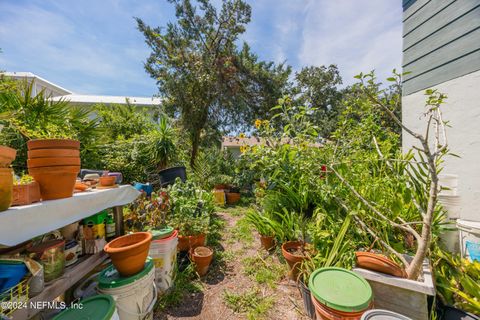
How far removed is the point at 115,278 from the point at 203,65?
606 centimetres

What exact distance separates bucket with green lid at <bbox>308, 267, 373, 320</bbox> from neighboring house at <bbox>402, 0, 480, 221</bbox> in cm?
167

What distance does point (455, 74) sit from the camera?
81.0 inches

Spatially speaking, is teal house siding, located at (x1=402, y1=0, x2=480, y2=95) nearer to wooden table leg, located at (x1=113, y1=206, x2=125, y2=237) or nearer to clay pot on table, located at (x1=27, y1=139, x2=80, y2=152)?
clay pot on table, located at (x1=27, y1=139, x2=80, y2=152)

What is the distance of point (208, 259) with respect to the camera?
215 cm

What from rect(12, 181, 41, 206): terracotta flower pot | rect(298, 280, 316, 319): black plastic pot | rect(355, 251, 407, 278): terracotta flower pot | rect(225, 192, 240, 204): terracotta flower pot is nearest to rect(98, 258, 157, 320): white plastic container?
rect(12, 181, 41, 206): terracotta flower pot

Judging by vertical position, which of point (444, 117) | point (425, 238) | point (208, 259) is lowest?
point (208, 259)

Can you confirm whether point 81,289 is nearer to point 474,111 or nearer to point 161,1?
point 474,111

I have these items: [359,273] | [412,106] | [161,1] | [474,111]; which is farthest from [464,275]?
[161,1]

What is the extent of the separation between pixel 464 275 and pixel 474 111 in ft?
5.30

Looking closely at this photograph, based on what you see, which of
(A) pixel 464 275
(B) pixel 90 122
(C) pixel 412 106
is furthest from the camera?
(B) pixel 90 122

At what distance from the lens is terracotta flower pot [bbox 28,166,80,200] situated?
3.69ft

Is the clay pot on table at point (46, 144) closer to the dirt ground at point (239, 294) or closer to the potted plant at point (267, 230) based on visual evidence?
the dirt ground at point (239, 294)

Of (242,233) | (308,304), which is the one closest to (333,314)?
(308,304)

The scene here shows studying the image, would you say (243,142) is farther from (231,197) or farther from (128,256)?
(128,256)
